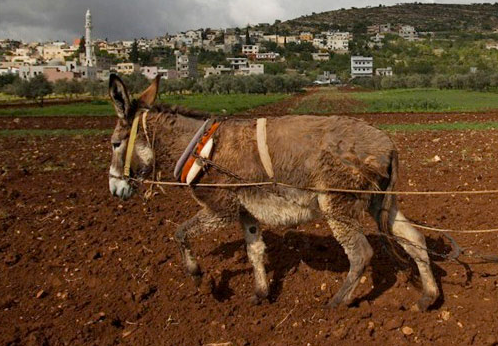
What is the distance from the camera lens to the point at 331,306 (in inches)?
211

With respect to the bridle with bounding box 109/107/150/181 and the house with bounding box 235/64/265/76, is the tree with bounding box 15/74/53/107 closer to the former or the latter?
the bridle with bounding box 109/107/150/181

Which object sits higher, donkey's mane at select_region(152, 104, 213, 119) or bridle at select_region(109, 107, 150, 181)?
donkey's mane at select_region(152, 104, 213, 119)

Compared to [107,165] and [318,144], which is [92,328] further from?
[107,165]

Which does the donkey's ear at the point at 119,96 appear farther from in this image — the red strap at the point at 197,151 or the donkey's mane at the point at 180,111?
the red strap at the point at 197,151

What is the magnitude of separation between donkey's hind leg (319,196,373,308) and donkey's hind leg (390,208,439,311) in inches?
17.6

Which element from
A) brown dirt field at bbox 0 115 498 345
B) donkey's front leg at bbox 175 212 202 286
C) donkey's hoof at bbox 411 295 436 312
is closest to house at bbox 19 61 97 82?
brown dirt field at bbox 0 115 498 345

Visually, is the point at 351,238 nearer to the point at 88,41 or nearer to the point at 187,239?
the point at 187,239

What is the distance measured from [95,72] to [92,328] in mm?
157290

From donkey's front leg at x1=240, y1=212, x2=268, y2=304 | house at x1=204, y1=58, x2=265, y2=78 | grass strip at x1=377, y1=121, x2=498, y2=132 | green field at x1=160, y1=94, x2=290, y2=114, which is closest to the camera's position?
donkey's front leg at x1=240, y1=212, x2=268, y2=304

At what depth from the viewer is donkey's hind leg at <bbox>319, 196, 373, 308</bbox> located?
5.09m

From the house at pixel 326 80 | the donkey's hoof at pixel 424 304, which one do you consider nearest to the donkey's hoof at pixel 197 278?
the donkey's hoof at pixel 424 304

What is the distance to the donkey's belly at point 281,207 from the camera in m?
5.15

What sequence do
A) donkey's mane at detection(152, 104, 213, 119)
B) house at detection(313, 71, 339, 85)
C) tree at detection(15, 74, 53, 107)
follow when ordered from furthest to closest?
house at detection(313, 71, 339, 85) < tree at detection(15, 74, 53, 107) < donkey's mane at detection(152, 104, 213, 119)

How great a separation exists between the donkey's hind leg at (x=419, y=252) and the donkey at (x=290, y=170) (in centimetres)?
1
